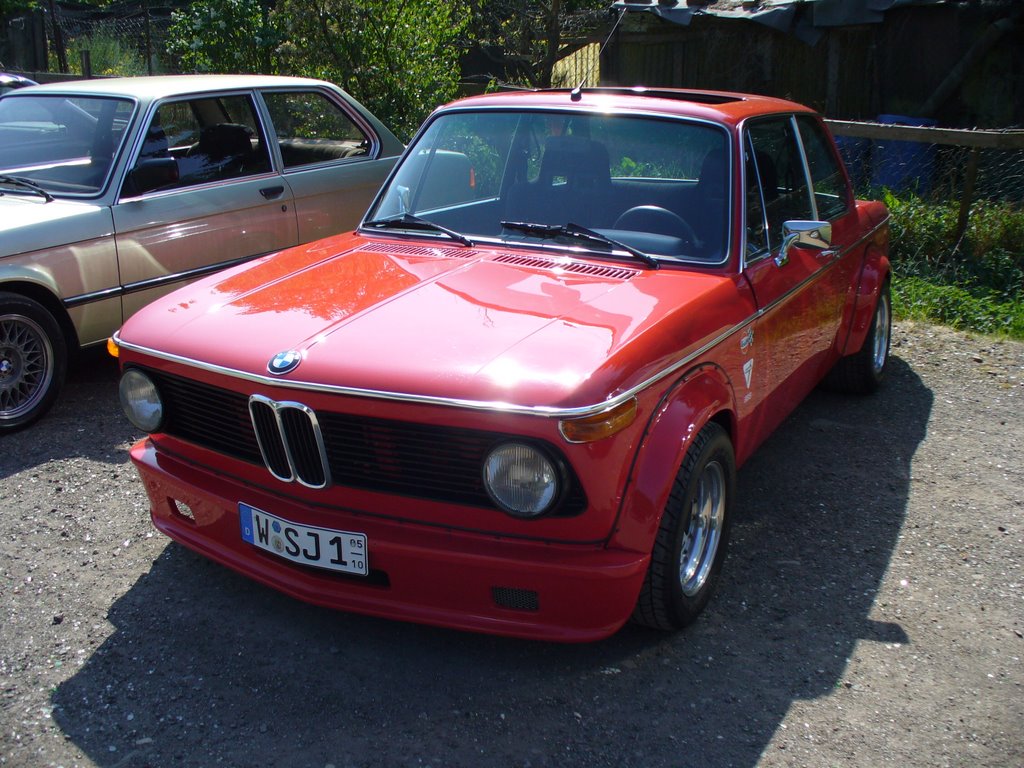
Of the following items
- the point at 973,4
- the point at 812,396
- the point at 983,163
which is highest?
the point at 973,4

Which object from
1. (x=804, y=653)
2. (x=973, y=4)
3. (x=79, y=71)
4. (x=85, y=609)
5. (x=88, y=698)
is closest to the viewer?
(x=88, y=698)

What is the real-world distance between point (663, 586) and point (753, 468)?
1869mm

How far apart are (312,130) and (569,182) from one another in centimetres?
341

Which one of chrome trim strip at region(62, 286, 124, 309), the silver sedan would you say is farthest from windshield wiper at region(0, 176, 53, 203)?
chrome trim strip at region(62, 286, 124, 309)

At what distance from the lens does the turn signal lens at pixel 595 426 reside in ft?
8.99

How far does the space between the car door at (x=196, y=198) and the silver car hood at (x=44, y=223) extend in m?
0.13

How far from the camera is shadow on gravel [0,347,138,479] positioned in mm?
4852

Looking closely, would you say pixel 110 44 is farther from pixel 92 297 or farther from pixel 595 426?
pixel 595 426

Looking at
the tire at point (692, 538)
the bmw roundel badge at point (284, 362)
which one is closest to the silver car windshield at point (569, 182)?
the tire at point (692, 538)

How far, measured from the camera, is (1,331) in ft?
16.6

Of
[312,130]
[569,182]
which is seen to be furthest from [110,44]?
[569,182]

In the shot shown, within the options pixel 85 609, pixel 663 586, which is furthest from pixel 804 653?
pixel 85 609

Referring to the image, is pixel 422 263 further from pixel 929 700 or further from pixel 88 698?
pixel 929 700

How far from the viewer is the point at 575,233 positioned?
386 cm
